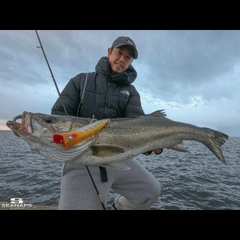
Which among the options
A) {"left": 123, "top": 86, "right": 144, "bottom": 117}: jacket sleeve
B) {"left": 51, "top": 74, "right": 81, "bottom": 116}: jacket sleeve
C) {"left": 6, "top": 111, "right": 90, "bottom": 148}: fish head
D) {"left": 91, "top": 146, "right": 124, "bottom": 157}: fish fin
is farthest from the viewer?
{"left": 123, "top": 86, "right": 144, "bottom": 117}: jacket sleeve

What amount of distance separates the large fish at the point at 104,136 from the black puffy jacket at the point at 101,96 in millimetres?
638

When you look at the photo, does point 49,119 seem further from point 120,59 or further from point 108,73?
point 120,59

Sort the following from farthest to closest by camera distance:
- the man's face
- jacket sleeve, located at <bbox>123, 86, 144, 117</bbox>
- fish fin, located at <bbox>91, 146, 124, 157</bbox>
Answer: jacket sleeve, located at <bbox>123, 86, 144, 117</bbox> → the man's face → fish fin, located at <bbox>91, 146, 124, 157</bbox>

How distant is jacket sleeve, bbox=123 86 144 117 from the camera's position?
4581 millimetres

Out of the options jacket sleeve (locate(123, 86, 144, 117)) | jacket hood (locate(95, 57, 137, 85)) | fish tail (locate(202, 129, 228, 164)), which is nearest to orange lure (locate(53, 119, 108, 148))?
jacket sleeve (locate(123, 86, 144, 117))

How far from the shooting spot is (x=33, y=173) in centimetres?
1462

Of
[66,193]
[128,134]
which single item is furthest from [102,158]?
[66,193]

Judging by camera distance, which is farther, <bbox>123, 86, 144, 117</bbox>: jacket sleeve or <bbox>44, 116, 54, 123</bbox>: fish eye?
<bbox>123, 86, 144, 117</bbox>: jacket sleeve

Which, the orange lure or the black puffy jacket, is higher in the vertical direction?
the black puffy jacket

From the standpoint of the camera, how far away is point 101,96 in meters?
4.27

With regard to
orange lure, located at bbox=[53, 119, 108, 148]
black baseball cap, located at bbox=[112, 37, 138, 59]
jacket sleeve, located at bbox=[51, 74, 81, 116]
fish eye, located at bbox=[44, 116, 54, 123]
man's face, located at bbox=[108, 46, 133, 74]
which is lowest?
orange lure, located at bbox=[53, 119, 108, 148]

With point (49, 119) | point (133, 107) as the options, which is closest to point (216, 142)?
point (133, 107)

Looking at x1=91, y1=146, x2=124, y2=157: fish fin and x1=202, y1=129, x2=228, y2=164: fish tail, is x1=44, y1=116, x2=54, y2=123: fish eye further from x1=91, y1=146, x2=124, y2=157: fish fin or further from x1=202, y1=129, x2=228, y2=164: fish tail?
x1=202, y1=129, x2=228, y2=164: fish tail
